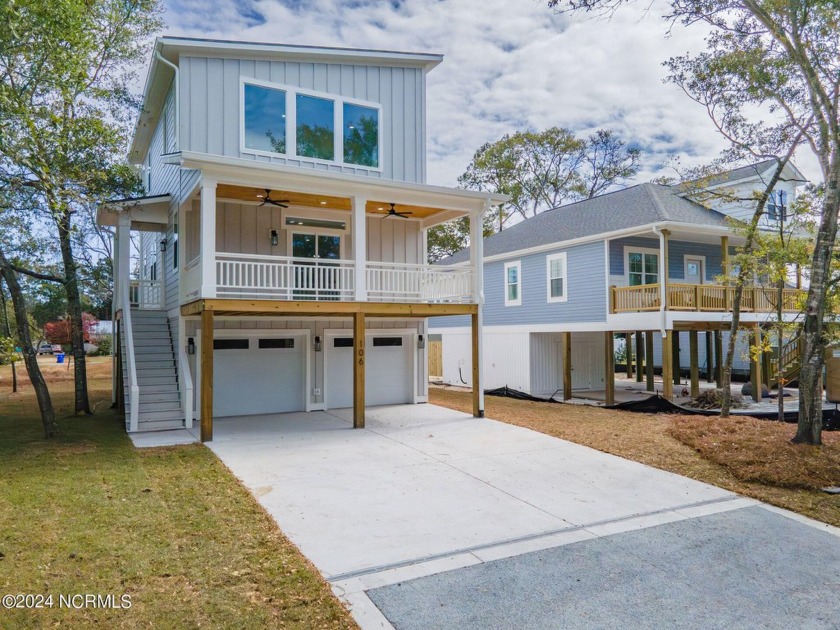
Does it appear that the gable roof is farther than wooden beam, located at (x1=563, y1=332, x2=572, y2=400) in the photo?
No

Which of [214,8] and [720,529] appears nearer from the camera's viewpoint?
[720,529]

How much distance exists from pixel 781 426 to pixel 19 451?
40.7 feet

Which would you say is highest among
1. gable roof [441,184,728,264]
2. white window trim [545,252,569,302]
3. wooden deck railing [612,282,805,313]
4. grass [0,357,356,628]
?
gable roof [441,184,728,264]

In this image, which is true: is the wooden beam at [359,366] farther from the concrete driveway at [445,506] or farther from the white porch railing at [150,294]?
the white porch railing at [150,294]

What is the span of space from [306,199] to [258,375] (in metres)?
4.09

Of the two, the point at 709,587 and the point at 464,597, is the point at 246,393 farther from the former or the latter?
the point at 709,587

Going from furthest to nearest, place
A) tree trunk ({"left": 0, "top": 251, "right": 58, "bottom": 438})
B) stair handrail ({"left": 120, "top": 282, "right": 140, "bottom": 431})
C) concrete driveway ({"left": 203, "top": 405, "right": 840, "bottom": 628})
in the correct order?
1. stair handrail ({"left": 120, "top": 282, "right": 140, "bottom": 431})
2. tree trunk ({"left": 0, "top": 251, "right": 58, "bottom": 438})
3. concrete driveway ({"left": 203, "top": 405, "right": 840, "bottom": 628})

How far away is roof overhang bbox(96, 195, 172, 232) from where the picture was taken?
12.0 meters

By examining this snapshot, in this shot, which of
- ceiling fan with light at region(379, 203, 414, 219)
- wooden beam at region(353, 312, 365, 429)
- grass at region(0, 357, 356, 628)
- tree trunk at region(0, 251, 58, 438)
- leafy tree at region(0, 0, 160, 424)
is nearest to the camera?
grass at region(0, 357, 356, 628)

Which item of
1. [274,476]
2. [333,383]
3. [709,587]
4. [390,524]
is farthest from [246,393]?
[709,587]

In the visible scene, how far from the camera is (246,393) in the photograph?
12.6 meters

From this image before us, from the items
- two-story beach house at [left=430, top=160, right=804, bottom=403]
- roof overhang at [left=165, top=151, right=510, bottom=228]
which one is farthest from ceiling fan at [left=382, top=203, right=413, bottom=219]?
two-story beach house at [left=430, top=160, right=804, bottom=403]

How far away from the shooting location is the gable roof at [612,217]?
1602 cm

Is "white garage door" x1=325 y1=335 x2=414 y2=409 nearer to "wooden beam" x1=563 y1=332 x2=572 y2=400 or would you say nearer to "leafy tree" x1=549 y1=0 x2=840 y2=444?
"wooden beam" x1=563 y1=332 x2=572 y2=400
